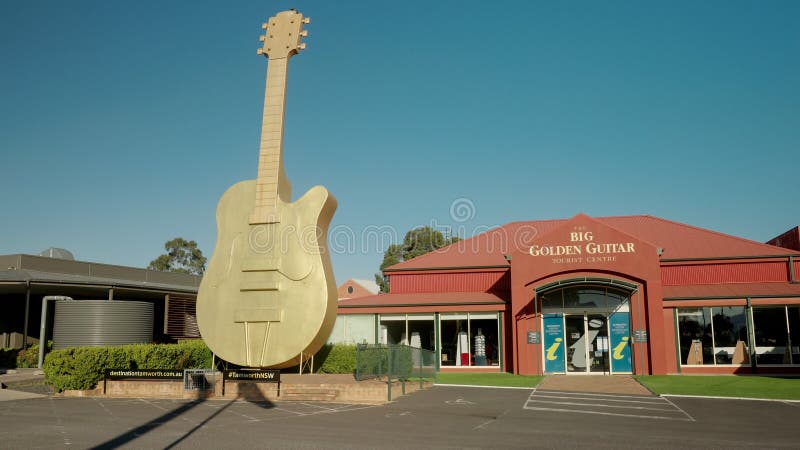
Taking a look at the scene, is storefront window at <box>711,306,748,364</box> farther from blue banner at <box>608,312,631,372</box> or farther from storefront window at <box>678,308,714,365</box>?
blue banner at <box>608,312,631,372</box>

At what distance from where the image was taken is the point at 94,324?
2141 cm

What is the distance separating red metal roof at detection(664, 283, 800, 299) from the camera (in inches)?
938

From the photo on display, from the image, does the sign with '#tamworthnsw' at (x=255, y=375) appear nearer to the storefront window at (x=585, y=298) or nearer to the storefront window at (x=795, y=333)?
the storefront window at (x=585, y=298)

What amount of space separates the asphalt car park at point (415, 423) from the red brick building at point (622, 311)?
22.6 feet

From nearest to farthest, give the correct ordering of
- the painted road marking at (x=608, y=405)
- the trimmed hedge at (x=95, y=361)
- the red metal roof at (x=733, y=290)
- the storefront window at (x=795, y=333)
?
the painted road marking at (x=608, y=405) < the trimmed hedge at (x=95, y=361) < the storefront window at (x=795, y=333) < the red metal roof at (x=733, y=290)

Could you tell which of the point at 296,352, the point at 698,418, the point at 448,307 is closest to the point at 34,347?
the point at 296,352

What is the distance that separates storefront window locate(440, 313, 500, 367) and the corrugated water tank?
1199 centimetres

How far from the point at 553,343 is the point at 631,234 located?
226 inches

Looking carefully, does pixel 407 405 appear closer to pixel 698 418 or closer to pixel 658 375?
pixel 698 418

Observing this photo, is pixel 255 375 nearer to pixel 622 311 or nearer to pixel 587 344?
pixel 587 344

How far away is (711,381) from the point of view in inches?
827

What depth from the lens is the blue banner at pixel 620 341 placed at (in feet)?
77.7

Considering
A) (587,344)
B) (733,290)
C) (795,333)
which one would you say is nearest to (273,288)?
(587,344)

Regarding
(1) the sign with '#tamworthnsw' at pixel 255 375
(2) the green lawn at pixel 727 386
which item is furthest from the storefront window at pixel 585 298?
(1) the sign with '#tamworthnsw' at pixel 255 375
